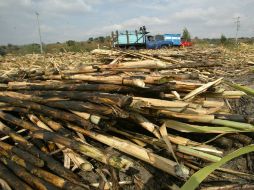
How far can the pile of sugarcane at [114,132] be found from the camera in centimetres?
269

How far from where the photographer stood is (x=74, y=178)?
262 centimetres

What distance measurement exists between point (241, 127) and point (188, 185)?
1320 millimetres

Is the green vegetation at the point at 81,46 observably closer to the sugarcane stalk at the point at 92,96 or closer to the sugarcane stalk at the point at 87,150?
the sugarcane stalk at the point at 92,96

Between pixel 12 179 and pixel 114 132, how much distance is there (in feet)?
3.60

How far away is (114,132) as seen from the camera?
3320 mm

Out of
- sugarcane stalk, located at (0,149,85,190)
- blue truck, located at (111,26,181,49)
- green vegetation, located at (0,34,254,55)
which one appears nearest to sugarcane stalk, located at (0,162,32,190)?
sugarcane stalk, located at (0,149,85,190)

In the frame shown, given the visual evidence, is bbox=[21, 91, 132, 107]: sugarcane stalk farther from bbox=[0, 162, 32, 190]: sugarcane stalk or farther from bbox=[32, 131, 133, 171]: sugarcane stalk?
bbox=[0, 162, 32, 190]: sugarcane stalk

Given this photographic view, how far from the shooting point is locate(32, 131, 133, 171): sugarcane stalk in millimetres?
2627

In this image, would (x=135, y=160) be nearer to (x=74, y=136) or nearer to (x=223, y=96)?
(x=74, y=136)

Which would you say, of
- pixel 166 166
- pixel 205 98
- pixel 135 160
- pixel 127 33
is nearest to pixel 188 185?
pixel 166 166

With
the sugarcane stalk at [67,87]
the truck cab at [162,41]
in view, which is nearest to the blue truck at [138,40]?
the truck cab at [162,41]

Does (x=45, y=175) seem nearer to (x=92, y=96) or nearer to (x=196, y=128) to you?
(x=92, y=96)

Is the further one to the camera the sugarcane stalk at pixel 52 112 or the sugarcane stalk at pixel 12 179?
the sugarcane stalk at pixel 52 112

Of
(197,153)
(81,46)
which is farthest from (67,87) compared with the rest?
(81,46)
